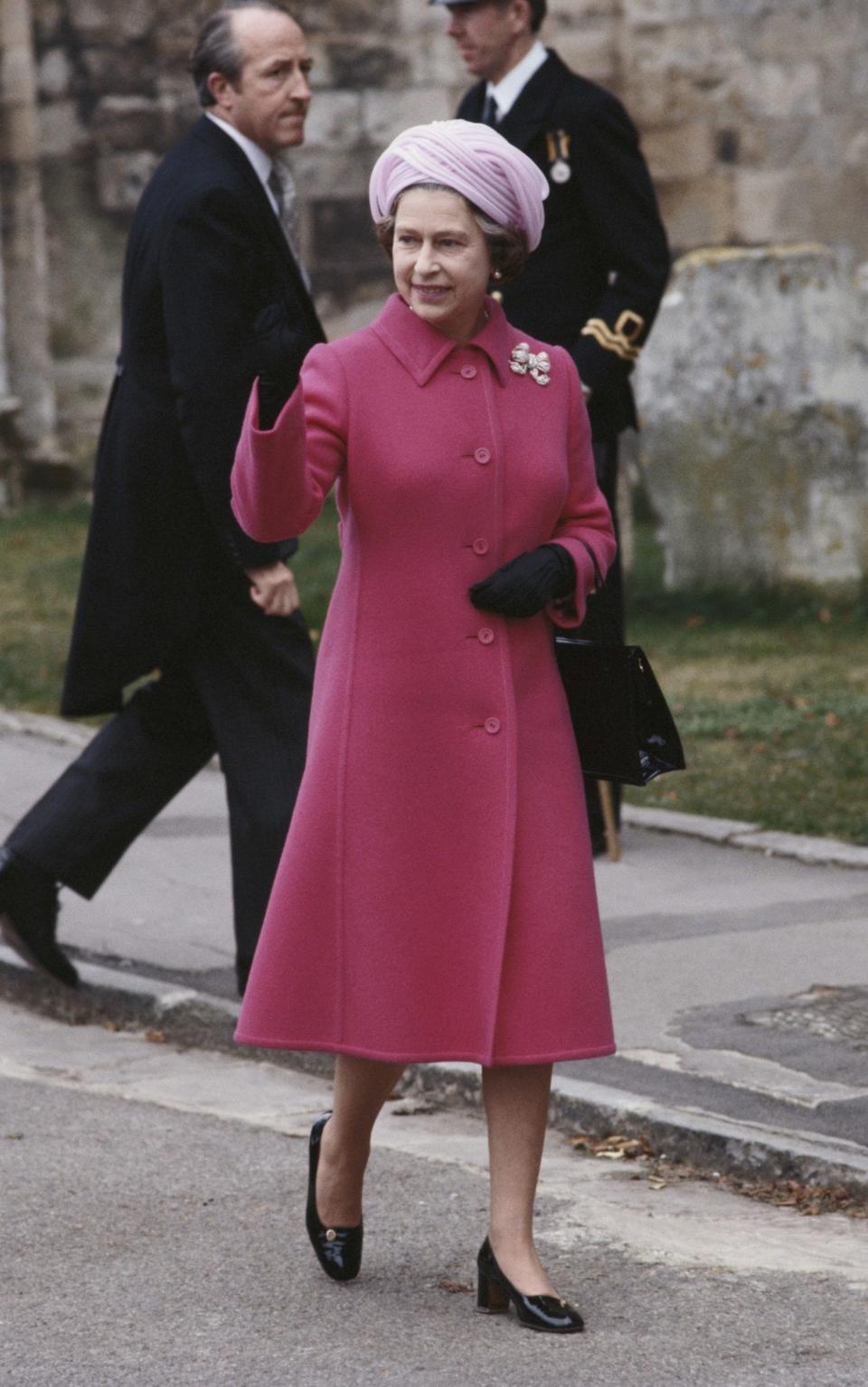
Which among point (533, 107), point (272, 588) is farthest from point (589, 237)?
point (272, 588)

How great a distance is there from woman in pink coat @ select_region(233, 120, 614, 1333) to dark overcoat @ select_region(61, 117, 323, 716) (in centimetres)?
158

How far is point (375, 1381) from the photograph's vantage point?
372cm

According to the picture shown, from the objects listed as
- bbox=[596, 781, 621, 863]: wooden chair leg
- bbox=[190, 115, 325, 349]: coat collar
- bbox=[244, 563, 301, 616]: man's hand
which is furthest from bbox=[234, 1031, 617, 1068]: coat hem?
bbox=[596, 781, 621, 863]: wooden chair leg

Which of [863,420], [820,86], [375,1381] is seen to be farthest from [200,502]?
[820,86]

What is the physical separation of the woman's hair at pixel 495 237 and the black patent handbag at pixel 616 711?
0.45 m

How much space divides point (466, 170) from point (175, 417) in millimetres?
1969

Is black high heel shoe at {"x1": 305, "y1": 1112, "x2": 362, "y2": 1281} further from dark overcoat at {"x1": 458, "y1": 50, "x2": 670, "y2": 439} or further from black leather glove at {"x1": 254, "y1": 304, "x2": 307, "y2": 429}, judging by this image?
dark overcoat at {"x1": 458, "y1": 50, "x2": 670, "y2": 439}

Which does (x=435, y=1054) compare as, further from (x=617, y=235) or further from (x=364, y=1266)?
(x=617, y=235)

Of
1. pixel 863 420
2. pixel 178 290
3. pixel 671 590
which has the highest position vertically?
pixel 178 290

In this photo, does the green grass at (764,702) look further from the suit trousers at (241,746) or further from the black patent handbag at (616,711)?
the black patent handbag at (616,711)

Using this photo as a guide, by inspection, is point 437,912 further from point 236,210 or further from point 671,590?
point 671,590

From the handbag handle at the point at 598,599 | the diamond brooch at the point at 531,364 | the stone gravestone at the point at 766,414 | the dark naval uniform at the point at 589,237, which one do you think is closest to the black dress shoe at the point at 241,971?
the handbag handle at the point at 598,599

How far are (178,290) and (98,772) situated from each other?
1.17m

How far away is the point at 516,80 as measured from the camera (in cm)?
694
